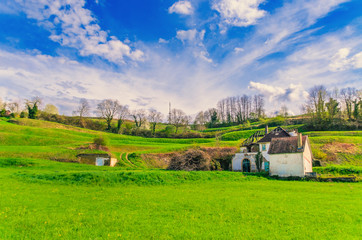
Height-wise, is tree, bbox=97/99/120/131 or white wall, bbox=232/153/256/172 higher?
tree, bbox=97/99/120/131

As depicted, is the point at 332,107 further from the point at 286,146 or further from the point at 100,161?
the point at 100,161

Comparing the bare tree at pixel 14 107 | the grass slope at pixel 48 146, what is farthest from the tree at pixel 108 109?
the bare tree at pixel 14 107

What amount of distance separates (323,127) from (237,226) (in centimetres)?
7952

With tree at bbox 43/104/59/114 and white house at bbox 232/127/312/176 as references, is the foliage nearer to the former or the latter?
white house at bbox 232/127/312/176

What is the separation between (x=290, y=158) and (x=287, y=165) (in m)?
1.16

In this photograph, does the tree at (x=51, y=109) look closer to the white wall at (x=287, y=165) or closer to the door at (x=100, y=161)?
the door at (x=100, y=161)

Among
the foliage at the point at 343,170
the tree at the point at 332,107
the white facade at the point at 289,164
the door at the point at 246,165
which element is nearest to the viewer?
the white facade at the point at 289,164

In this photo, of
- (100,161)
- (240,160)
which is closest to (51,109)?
(100,161)

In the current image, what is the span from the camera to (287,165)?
32.9 meters

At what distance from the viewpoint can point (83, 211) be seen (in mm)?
11805

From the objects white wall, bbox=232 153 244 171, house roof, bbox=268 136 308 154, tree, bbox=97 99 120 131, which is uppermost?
tree, bbox=97 99 120 131

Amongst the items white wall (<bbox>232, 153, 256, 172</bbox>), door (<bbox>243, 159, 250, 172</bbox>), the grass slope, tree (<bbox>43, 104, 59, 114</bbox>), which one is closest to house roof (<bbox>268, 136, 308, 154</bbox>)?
white wall (<bbox>232, 153, 256, 172</bbox>)

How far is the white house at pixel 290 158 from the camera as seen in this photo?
104 ft

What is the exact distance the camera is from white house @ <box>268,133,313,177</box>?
104 ft
